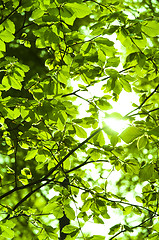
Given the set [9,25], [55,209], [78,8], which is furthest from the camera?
[55,209]

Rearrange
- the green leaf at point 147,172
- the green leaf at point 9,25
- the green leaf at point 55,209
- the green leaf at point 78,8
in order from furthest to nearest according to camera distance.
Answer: the green leaf at point 55,209
the green leaf at point 9,25
the green leaf at point 147,172
the green leaf at point 78,8

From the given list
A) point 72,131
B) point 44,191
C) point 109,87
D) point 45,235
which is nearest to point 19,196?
point 44,191

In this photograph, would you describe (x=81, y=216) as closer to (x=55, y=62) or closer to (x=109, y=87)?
(x=109, y=87)


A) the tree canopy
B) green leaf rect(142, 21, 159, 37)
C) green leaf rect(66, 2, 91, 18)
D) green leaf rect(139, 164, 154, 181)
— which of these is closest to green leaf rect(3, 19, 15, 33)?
the tree canopy

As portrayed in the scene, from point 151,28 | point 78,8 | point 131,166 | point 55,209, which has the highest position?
point 78,8

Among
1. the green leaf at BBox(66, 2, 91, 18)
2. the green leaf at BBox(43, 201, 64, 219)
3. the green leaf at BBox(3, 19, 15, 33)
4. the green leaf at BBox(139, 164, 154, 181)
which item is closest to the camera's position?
the green leaf at BBox(66, 2, 91, 18)

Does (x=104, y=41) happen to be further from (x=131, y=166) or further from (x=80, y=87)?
(x=131, y=166)

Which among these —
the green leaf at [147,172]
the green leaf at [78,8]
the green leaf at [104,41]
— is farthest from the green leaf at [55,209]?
the green leaf at [78,8]

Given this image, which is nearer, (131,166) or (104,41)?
(104,41)

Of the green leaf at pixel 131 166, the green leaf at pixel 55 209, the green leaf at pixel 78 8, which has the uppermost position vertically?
the green leaf at pixel 78 8

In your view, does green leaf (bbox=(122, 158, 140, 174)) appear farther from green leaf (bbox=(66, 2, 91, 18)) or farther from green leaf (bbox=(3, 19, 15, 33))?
green leaf (bbox=(3, 19, 15, 33))

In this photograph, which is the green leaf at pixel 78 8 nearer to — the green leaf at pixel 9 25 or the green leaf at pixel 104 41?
the green leaf at pixel 104 41

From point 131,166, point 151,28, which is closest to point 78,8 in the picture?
point 151,28

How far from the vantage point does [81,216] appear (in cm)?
198
